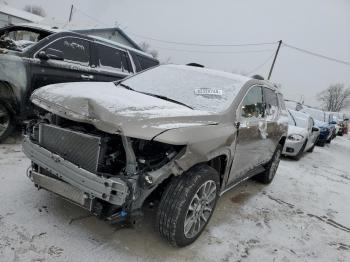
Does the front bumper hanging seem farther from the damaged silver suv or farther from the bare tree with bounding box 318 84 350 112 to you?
the bare tree with bounding box 318 84 350 112

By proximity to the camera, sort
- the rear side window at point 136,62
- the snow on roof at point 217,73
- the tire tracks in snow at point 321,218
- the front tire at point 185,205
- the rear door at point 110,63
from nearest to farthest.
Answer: the front tire at point 185,205 → the snow on roof at point 217,73 → the tire tracks in snow at point 321,218 → the rear door at point 110,63 → the rear side window at point 136,62

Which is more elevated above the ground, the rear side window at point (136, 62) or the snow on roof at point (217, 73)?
the snow on roof at point (217, 73)

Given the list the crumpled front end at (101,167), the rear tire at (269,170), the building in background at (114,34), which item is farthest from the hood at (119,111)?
the building in background at (114,34)

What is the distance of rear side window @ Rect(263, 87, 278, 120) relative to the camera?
5.33 metres

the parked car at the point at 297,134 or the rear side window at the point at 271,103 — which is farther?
the parked car at the point at 297,134

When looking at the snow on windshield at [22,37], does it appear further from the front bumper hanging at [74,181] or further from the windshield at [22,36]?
the front bumper hanging at [74,181]

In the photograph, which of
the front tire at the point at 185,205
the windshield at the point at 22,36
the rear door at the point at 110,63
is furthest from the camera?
the rear door at the point at 110,63

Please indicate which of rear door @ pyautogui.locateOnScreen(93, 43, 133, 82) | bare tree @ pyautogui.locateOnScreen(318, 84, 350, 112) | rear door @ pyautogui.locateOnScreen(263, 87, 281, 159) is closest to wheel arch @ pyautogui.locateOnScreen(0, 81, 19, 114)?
rear door @ pyautogui.locateOnScreen(93, 43, 133, 82)

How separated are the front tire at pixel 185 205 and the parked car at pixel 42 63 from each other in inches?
137

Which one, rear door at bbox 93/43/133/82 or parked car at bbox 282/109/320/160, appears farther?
parked car at bbox 282/109/320/160

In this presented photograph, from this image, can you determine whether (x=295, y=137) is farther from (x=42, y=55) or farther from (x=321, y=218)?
(x=42, y=55)

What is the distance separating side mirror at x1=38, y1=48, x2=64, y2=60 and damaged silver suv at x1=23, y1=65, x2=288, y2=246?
2.13m

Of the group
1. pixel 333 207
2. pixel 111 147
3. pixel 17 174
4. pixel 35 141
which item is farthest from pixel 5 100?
pixel 333 207

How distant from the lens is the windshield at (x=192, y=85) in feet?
13.2
